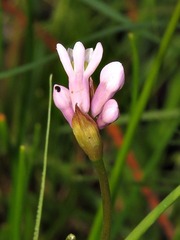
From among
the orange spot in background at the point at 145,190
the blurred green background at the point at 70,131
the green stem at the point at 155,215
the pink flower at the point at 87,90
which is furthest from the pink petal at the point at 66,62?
the orange spot in background at the point at 145,190

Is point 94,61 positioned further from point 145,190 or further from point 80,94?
point 145,190

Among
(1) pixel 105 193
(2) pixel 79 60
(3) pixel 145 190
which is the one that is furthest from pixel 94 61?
(3) pixel 145 190

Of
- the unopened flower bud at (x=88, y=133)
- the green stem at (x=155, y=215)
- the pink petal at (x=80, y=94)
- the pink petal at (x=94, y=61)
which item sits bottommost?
the green stem at (x=155, y=215)

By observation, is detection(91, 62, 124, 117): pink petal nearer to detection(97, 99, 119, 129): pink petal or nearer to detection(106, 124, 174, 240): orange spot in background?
detection(97, 99, 119, 129): pink petal

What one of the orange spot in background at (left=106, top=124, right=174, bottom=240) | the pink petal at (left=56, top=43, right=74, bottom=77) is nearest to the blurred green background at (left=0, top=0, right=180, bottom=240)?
the orange spot in background at (left=106, top=124, right=174, bottom=240)

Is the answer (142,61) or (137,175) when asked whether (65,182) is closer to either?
(137,175)

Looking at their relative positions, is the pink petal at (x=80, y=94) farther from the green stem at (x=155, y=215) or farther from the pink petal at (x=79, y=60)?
the green stem at (x=155, y=215)
